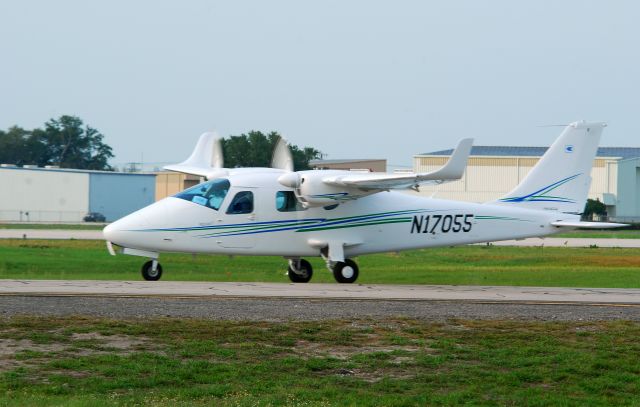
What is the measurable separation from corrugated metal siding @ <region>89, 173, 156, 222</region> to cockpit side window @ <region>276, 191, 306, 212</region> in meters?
69.5

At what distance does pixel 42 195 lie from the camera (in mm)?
94312

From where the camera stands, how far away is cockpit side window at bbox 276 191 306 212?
90.7 feet

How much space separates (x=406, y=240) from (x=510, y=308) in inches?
319

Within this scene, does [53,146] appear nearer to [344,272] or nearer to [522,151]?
[522,151]

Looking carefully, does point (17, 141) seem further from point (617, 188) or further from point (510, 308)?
point (510, 308)

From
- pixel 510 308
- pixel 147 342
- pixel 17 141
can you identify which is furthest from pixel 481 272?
pixel 17 141

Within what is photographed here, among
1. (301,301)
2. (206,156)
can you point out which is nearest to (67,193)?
(206,156)

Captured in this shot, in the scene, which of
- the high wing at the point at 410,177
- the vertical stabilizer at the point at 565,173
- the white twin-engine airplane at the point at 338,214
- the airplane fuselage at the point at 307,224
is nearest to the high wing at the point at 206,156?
the white twin-engine airplane at the point at 338,214

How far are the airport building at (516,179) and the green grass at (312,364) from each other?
234 ft

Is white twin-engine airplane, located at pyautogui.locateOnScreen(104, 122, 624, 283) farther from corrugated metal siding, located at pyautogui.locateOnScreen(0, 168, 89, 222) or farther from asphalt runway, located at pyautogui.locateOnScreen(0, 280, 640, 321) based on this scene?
corrugated metal siding, located at pyautogui.locateOnScreen(0, 168, 89, 222)

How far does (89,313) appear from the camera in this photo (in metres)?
18.2

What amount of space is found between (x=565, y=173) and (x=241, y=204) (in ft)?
29.6

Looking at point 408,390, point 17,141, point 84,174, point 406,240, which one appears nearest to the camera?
point 408,390

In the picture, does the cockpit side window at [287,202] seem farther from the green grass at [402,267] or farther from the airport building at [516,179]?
the airport building at [516,179]
